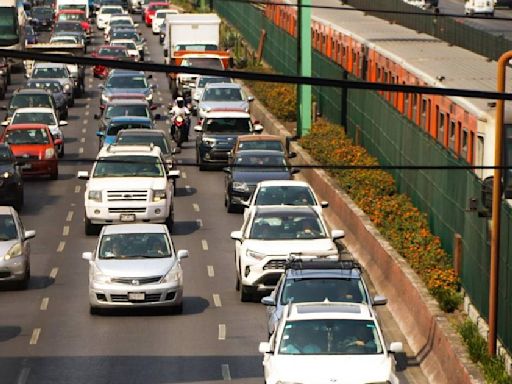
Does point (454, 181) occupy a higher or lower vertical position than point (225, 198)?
higher

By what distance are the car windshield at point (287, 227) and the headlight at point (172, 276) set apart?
244 centimetres

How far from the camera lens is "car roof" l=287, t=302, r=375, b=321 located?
22734mm

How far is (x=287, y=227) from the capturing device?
1307 inches

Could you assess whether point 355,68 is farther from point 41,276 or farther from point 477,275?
point 477,275

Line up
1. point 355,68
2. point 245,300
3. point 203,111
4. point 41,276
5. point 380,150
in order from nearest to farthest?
point 245,300, point 41,276, point 380,150, point 355,68, point 203,111

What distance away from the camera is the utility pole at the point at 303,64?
58.3 metres

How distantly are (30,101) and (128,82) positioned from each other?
23.9 feet

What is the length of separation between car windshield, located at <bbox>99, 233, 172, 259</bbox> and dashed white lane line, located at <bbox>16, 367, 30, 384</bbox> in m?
5.23

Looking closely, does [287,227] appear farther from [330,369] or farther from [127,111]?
[127,111]

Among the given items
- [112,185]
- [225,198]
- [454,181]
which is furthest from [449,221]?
[225,198]

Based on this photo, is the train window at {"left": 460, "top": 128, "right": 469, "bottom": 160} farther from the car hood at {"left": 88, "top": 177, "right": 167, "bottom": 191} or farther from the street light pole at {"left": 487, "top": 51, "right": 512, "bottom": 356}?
the car hood at {"left": 88, "top": 177, "right": 167, "bottom": 191}

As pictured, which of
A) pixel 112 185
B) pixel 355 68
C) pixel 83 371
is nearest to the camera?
pixel 83 371

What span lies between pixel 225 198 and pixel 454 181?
614 inches

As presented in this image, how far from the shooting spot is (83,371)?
26.2 metres
